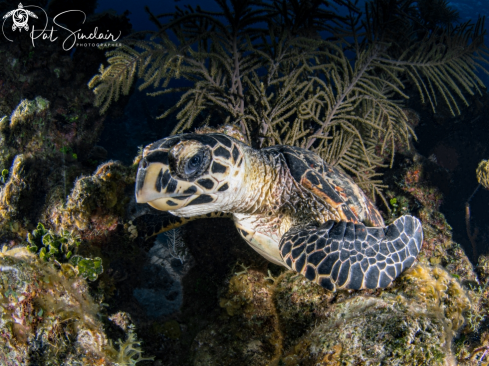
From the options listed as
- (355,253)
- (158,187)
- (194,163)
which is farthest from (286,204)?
(158,187)

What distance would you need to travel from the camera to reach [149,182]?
1.61 m

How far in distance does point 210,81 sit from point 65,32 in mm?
4637

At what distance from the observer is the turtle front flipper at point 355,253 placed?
1.62m

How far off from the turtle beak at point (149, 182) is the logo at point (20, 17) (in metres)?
6.15

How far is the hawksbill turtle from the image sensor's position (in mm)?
1642

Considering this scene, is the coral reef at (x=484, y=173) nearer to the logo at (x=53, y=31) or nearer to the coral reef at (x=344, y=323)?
the coral reef at (x=344, y=323)

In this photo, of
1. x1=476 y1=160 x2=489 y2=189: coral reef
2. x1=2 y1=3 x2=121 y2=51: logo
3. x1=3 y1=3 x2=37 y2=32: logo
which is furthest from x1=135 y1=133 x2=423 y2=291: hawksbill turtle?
x1=3 y1=3 x2=37 y2=32: logo

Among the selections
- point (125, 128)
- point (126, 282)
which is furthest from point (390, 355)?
point (125, 128)

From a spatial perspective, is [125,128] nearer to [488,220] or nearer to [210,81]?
[210,81]

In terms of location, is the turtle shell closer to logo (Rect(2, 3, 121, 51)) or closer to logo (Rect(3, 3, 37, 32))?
logo (Rect(2, 3, 121, 51))

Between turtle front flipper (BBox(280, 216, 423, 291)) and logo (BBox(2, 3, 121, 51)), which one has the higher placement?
logo (BBox(2, 3, 121, 51))

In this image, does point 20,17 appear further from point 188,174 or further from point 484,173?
point 484,173

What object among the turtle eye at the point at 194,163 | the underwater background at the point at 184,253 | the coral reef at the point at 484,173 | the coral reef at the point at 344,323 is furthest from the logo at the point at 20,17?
the coral reef at the point at 484,173

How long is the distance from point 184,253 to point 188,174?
2.23m
